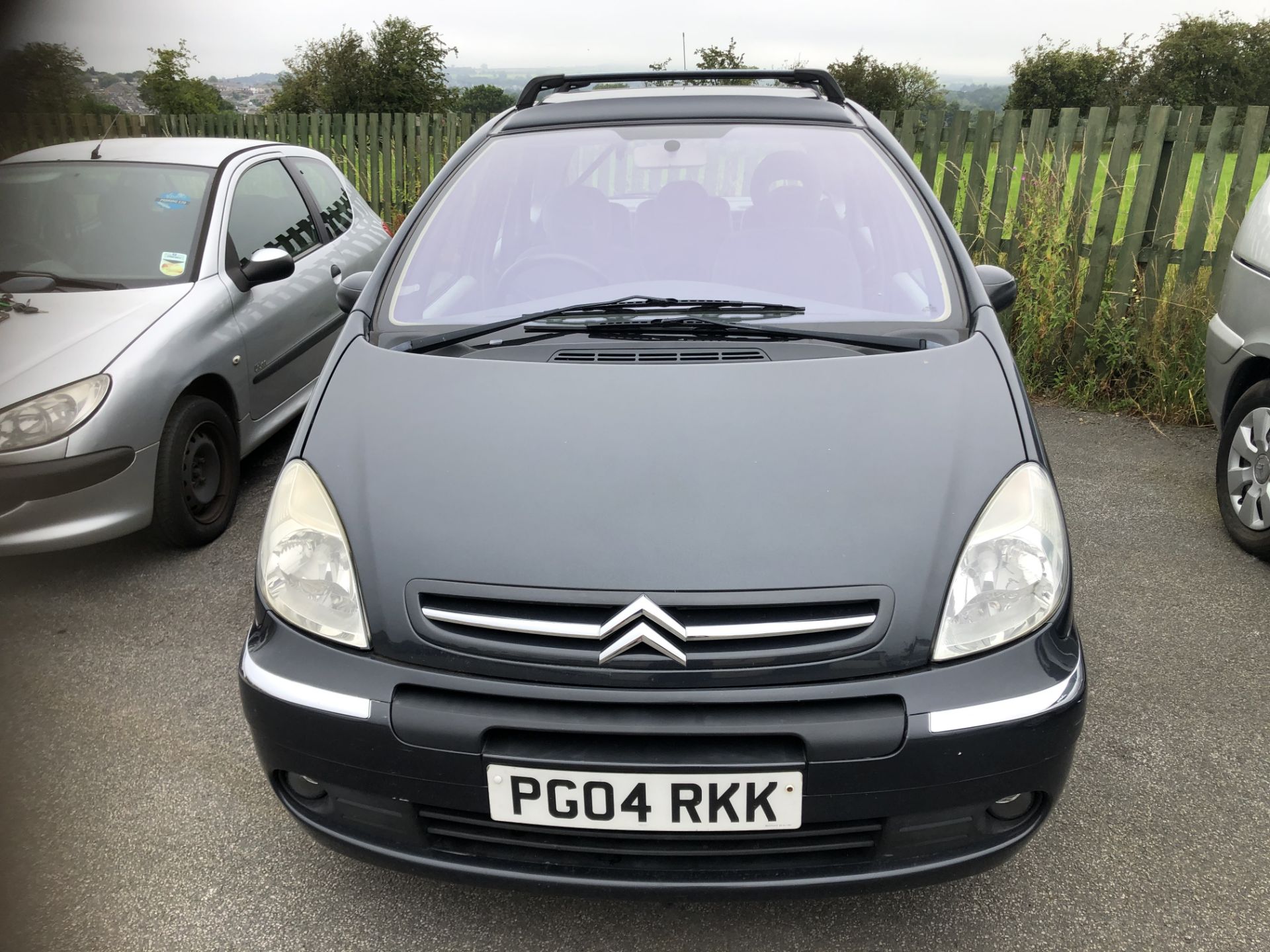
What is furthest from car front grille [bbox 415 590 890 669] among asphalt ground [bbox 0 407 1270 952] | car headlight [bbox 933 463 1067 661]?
asphalt ground [bbox 0 407 1270 952]

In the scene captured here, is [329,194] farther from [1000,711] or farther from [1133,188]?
[1000,711]

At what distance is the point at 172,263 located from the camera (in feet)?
Result: 12.3

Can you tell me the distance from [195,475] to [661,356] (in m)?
2.36

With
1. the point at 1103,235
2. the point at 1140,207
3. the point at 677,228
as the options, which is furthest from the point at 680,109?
the point at 1140,207

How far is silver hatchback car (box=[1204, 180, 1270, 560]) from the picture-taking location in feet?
10.9

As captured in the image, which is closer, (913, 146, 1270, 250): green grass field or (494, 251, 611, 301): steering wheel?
(494, 251, 611, 301): steering wheel

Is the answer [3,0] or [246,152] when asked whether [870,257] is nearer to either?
→ [3,0]

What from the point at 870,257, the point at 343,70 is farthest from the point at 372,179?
the point at 343,70

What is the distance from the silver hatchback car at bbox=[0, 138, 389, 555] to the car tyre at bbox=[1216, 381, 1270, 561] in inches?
152

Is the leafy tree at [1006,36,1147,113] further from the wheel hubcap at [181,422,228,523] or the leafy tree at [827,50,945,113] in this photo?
the wheel hubcap at [181,422,228,523]

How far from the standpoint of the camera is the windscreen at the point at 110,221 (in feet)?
12.1

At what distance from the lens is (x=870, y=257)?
2371 millimetres

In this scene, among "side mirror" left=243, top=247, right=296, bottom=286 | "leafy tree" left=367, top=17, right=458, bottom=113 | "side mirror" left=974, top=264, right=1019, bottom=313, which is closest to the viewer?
"side mirror" left=974, top=264, right=1019, bottom=313

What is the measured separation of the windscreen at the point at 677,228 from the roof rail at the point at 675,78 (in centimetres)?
33
